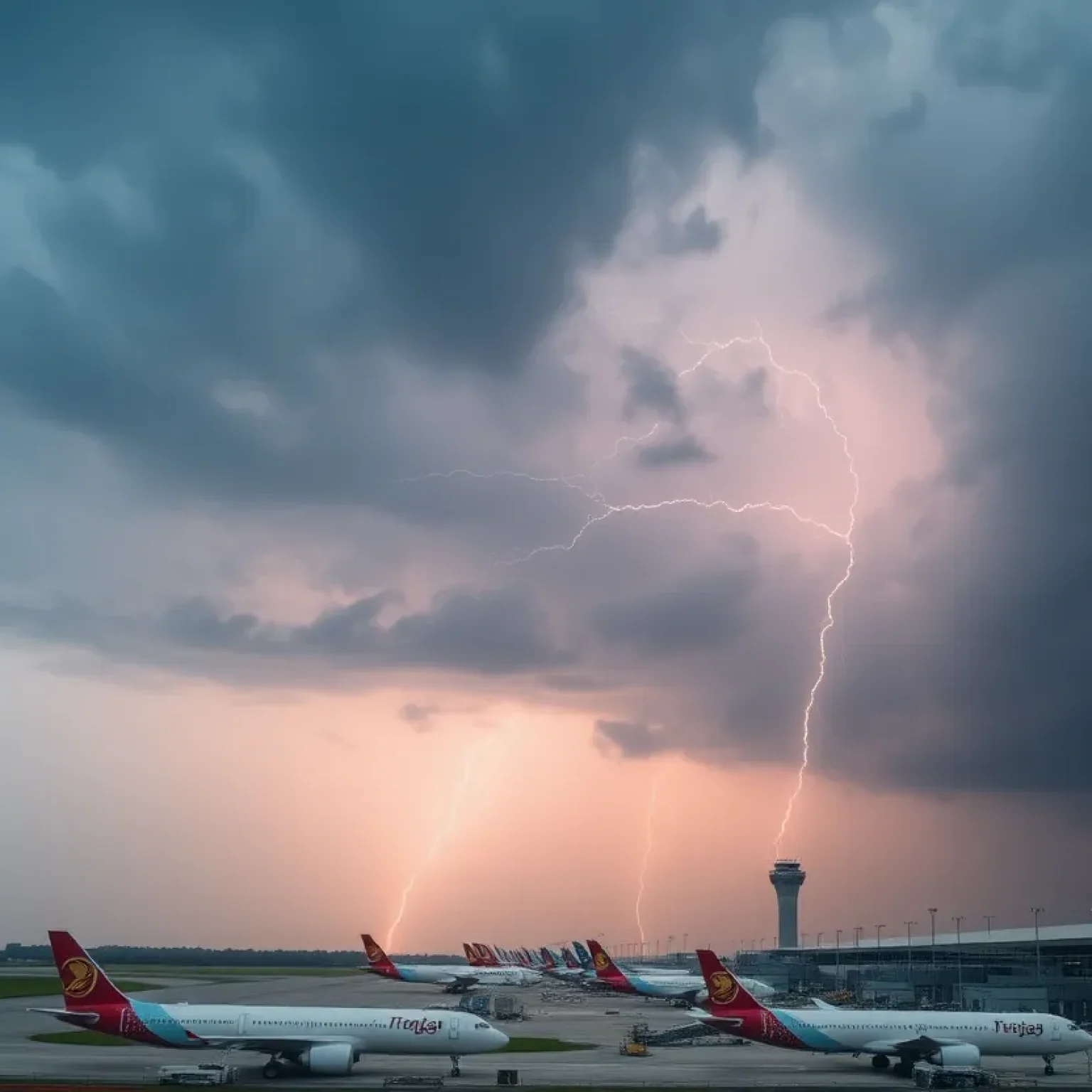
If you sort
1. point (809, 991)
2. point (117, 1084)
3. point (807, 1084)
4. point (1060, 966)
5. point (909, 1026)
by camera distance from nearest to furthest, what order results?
point (117, 1084) < point (807, 1084) < point (909, 1026) < point (1060, 966) < point (809, 991)

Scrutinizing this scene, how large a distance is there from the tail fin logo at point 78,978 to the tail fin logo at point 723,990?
41347 mm

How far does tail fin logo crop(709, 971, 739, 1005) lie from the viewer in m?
81.3

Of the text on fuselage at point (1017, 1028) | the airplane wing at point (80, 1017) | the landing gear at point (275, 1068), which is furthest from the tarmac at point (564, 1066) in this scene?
the airplane wing at point (80, 1017)

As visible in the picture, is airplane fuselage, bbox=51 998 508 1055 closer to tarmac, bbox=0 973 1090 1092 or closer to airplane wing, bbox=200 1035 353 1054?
airplane wing, bbox=200 1035 353 1054

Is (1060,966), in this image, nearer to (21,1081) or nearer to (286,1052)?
(286,1052)

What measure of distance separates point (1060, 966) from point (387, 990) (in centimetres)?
10593

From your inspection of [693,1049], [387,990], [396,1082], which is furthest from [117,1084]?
[387,990]

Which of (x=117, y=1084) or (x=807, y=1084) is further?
(x=807, y=1084)

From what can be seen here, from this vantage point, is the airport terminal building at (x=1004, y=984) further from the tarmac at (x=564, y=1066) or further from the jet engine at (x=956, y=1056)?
the jet engine at (x=956, y=1056)

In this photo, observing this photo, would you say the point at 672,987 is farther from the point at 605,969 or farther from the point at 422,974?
the point at 422,974

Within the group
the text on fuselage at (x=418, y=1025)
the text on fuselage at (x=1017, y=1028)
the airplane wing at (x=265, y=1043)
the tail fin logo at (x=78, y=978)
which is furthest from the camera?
the text on fuselage at (x=1017, y=1028)

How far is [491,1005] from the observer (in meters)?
131

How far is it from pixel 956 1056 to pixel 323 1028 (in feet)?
139

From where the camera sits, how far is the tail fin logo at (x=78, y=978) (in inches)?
2894
